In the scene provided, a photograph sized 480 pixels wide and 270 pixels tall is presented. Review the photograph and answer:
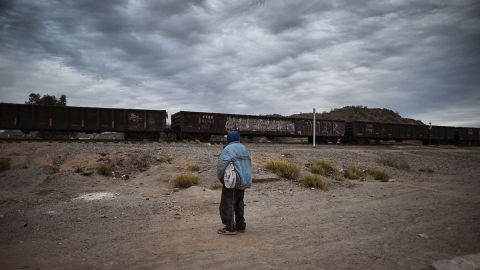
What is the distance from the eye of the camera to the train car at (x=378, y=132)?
105 feet

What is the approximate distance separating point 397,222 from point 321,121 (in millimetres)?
23787

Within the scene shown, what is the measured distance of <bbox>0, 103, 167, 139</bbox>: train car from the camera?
1961 centimetres

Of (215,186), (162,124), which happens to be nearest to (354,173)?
(215,186)

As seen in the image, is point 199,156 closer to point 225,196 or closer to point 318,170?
point 318,170

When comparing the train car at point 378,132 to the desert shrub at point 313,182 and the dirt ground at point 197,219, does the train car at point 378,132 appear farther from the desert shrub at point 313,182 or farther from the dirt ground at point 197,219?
the desert shrub at point 313,182

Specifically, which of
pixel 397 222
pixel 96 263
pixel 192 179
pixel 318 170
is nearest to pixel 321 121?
pixel 318 170

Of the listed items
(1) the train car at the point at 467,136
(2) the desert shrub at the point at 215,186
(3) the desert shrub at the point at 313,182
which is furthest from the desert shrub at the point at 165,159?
(1) the train car at the point at 467,136

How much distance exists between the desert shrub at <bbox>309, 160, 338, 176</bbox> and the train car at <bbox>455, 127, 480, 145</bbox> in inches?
1528

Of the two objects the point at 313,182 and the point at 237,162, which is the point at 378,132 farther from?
the point at 237,162

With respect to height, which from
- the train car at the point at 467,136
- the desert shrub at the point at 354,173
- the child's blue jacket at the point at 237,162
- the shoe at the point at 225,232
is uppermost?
the train car at the point at 467,136

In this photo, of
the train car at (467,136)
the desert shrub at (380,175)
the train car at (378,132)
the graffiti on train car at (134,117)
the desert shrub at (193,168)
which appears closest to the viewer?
the desert shrub at (193,168)

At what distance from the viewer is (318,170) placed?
1185cm

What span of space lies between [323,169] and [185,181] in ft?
17.6

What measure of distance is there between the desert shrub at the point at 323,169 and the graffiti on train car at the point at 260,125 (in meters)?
12.7
